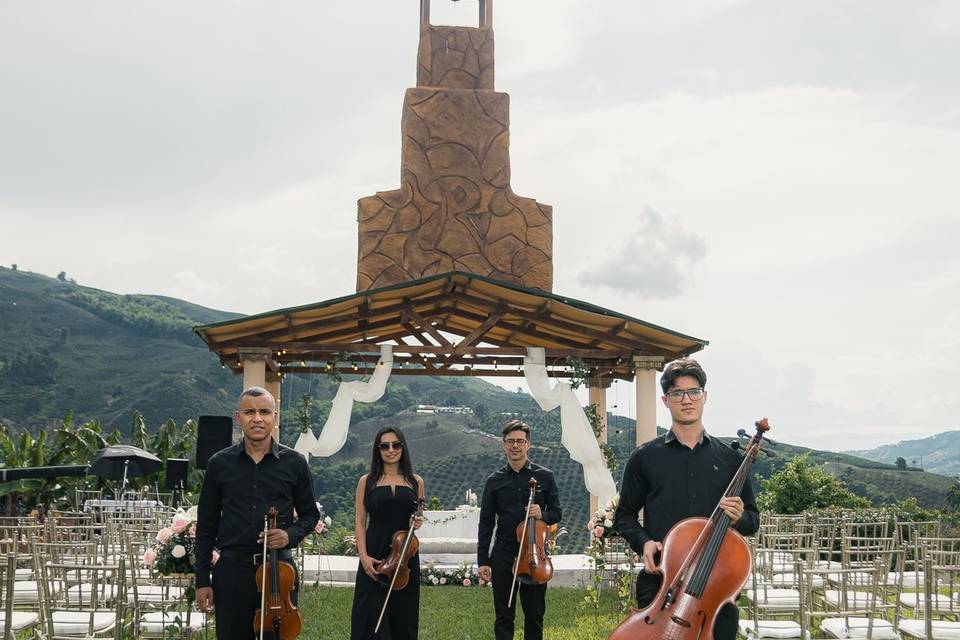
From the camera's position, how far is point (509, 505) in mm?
6320

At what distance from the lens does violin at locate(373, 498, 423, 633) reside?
5.33 metres

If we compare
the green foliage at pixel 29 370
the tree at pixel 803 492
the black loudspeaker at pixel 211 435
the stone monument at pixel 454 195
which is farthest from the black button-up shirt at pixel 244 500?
the green foliage at pixel 29 370

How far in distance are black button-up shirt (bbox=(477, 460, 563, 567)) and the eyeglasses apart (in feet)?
8.44

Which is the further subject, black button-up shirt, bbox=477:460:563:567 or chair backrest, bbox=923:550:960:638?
black button-up shirt, bbox=477:460:563:567

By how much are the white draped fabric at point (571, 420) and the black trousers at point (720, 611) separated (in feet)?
32.2

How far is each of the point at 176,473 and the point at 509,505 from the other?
10503 millimetres

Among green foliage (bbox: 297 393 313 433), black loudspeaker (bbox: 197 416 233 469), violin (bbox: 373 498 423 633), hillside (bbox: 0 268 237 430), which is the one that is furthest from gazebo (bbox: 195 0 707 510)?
hillside (bbox: 0 268 237 430)

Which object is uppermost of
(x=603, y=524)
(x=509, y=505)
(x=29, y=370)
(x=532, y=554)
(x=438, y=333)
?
(x=29, y=370)

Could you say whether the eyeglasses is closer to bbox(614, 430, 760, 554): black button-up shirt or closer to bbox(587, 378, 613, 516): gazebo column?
bbox(614, 430, 760, 554): black button-up shirt

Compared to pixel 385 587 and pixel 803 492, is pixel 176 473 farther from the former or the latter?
pixel 385 587

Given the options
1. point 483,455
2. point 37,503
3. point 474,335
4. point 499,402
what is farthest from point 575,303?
point 499,402

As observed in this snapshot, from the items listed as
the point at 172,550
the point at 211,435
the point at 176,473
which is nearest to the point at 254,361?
the point at 211,435

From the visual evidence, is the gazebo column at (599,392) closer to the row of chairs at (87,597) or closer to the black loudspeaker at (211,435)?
the black loudspeaker at (211,435)

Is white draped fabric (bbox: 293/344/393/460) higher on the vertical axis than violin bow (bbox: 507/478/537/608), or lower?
higher
